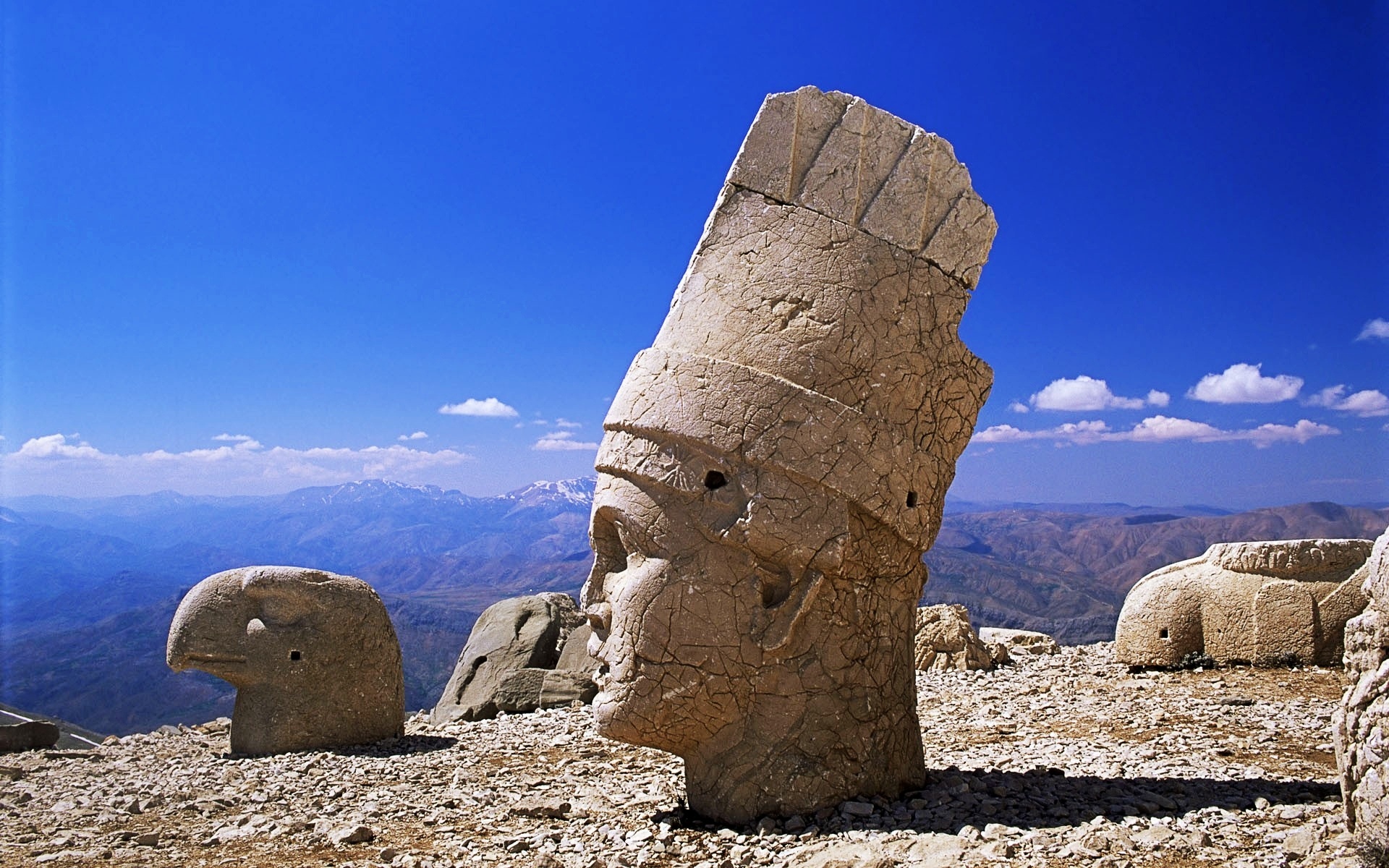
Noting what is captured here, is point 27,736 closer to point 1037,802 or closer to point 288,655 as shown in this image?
point 288,655

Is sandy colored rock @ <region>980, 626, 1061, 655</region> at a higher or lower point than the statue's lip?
lower

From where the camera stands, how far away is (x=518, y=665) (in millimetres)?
9953

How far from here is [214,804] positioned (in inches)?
229

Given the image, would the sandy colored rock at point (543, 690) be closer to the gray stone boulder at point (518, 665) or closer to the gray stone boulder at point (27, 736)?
the gray stone boulder at point (518, 665)

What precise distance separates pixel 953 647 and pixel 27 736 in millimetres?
8817

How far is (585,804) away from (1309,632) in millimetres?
6573

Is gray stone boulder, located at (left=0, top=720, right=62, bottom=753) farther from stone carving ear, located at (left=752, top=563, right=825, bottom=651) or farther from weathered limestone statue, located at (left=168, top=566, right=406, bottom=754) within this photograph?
stone carving ear, located at (left=752, top=563, right=825, bottom=651)

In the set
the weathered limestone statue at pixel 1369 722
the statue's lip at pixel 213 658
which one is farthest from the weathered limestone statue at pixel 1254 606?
the statue's lip at pixel 213 658

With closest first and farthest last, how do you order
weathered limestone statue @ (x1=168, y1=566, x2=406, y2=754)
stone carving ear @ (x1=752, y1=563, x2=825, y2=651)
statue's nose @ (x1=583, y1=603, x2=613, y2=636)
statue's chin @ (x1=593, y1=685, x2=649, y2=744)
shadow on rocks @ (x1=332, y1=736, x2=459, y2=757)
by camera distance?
stone carving ear @ (x1=752, y1=563, x2=825, y2=651), statue's chin @ (x1=593, y1=685, x2=649, y2=744), statue's nose @ (x1=583, y1=603, x2=613, y2=636), shadow on rocks @ (x1=332, y1=736, x2=459, y2=757), weathered limestone statue @ (x1=168, y1=566, x2=406, y2=754)

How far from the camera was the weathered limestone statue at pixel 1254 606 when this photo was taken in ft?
26.2

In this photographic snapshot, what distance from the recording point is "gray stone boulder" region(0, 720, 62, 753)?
26.9 feet

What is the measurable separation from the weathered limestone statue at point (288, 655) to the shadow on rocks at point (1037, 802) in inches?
157

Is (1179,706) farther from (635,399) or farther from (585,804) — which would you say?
(635,399)

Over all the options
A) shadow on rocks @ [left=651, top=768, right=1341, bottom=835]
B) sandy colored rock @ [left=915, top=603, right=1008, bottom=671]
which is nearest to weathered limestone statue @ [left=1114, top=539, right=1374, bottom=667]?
sandy colored rock @ [left=915, top=603, right=1008, bottom=671]
